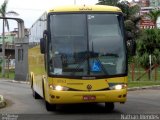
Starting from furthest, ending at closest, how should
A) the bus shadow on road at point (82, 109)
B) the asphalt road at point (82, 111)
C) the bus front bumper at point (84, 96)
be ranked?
the bus shadow on road at point (82, 109)
the bus front bumper at point (84, 96)
the asphalt road at point (82, 111)

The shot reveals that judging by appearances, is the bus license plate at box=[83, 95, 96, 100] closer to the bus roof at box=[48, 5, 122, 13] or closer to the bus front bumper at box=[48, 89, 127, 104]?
the bus front bumper at box=[48, 89, 127, 104]

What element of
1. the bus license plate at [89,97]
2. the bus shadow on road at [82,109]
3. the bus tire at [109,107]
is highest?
the bus license plate at [89,97]

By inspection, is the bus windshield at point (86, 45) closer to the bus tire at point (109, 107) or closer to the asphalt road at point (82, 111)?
the asphalt road at point (82, 111)

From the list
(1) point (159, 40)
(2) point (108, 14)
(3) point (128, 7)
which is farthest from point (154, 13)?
(2) point (108, 14)

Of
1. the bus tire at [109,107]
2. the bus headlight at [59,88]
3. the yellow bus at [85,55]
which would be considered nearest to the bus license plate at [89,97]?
the yellow bus at [85,55]

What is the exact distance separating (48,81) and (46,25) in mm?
1839

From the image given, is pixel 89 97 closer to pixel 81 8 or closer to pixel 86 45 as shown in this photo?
pixel 86 45

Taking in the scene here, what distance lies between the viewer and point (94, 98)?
15164 mm

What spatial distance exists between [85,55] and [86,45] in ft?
1.07

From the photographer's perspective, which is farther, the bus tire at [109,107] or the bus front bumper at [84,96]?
the bus tire at [109,107]

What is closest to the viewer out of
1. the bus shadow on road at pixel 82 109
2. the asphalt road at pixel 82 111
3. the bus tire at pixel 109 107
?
the asphalt road at pixel 82 111

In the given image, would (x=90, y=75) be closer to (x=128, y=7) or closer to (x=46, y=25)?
(x=46, y=25)

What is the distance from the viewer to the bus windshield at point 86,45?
15367 mm

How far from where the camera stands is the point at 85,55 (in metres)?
15.5
